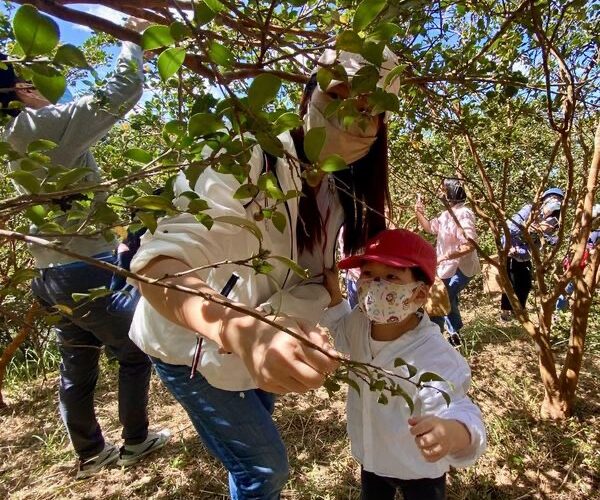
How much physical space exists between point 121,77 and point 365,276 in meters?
0.98

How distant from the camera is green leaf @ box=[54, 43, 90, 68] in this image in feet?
1.29

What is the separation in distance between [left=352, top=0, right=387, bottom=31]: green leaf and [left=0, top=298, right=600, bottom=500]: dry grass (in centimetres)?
200

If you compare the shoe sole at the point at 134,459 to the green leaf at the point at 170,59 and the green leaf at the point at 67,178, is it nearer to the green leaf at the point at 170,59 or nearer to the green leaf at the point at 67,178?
the green leaf at the point at 67,178

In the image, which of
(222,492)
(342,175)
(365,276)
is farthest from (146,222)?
(222,492)

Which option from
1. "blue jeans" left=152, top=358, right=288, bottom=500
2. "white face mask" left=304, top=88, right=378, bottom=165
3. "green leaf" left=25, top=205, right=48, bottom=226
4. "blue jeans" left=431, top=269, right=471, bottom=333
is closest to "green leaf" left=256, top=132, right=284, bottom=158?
"green leaf" left=25, top=205, right=48, bottom=226

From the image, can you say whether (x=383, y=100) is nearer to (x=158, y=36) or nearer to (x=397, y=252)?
(x=158, y=36)

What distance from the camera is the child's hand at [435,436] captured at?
1.09m

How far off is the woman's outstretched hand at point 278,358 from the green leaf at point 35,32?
0.38 metres

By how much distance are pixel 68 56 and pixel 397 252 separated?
1.12m

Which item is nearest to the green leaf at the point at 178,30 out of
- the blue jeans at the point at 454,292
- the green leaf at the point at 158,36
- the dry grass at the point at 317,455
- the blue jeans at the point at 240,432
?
the green leaf at the point at 158,36

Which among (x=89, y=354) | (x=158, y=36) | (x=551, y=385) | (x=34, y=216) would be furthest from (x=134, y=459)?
(x=158, y=36)

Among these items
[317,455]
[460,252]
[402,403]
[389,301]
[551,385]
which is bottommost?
[317,455]

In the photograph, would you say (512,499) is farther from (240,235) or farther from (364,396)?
(240,235)

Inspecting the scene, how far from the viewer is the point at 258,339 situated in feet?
1.97
